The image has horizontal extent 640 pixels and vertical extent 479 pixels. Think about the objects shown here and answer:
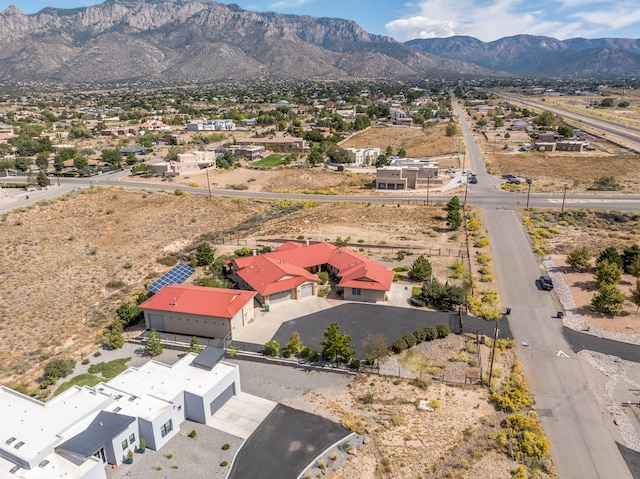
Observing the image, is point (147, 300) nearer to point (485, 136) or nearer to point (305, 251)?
point (305, 251)

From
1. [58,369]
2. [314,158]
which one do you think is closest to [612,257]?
[58,369]

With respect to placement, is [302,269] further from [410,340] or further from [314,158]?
[314,158]

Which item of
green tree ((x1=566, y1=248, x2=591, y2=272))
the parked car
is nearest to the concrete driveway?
the parked car

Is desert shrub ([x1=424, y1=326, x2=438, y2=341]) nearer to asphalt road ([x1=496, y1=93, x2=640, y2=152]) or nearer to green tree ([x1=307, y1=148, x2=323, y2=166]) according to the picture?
green tree ([x1=307, y1=148, x2=323, y2=166])

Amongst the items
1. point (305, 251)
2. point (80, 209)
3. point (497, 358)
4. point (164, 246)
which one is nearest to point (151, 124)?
point (80, 209)

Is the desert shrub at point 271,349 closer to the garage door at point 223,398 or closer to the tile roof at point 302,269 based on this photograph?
the garage door at point 223,398
